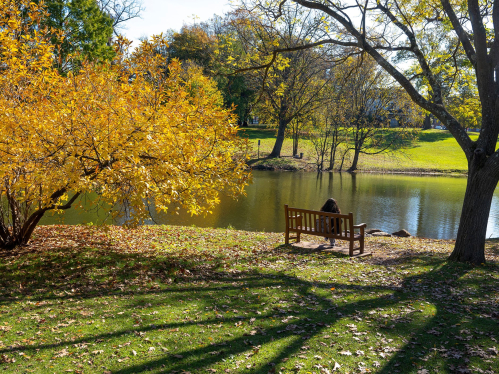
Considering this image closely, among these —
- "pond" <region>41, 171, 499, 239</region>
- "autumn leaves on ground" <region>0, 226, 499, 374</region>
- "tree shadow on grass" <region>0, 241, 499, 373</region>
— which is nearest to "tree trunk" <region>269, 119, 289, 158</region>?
"pond" <region>41, 171, 499, 239</region>

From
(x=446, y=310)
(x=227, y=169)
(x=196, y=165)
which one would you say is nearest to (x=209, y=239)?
(x=227, y=169)

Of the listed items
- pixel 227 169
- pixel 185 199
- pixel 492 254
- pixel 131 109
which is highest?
pixel 131 109

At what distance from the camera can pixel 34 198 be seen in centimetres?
666

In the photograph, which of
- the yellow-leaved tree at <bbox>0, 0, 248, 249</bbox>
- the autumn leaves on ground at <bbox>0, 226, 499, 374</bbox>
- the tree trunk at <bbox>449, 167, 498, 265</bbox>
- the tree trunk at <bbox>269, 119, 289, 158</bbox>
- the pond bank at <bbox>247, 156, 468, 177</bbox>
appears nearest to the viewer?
the autumn leaves on ground at <bbox>0, 226, 499, 374</bbox>

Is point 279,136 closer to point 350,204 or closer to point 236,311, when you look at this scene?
point 350,204

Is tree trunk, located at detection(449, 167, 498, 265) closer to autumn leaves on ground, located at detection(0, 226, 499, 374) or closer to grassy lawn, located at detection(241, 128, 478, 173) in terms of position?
autumn leaves on ground, located at detection(0, 226, 499, 374)

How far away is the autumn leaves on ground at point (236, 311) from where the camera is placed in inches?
160

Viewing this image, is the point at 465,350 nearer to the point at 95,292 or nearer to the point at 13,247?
the point at 95,292

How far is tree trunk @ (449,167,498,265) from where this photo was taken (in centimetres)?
805

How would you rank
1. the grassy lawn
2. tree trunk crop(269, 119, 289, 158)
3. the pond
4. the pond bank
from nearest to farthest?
the pond < the pond bank < tree trunk crop(269, 119, 289, 158) < the grassy lawn

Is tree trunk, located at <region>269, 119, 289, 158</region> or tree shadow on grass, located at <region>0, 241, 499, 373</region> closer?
tree shadow on grass, located at <region>0, 241, 499, 373</region>

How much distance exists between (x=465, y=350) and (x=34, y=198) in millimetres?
6534

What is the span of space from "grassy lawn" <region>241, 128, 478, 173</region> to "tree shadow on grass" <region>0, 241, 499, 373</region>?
2600 centimetres

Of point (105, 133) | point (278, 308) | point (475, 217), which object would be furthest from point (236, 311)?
point (475, 217)
